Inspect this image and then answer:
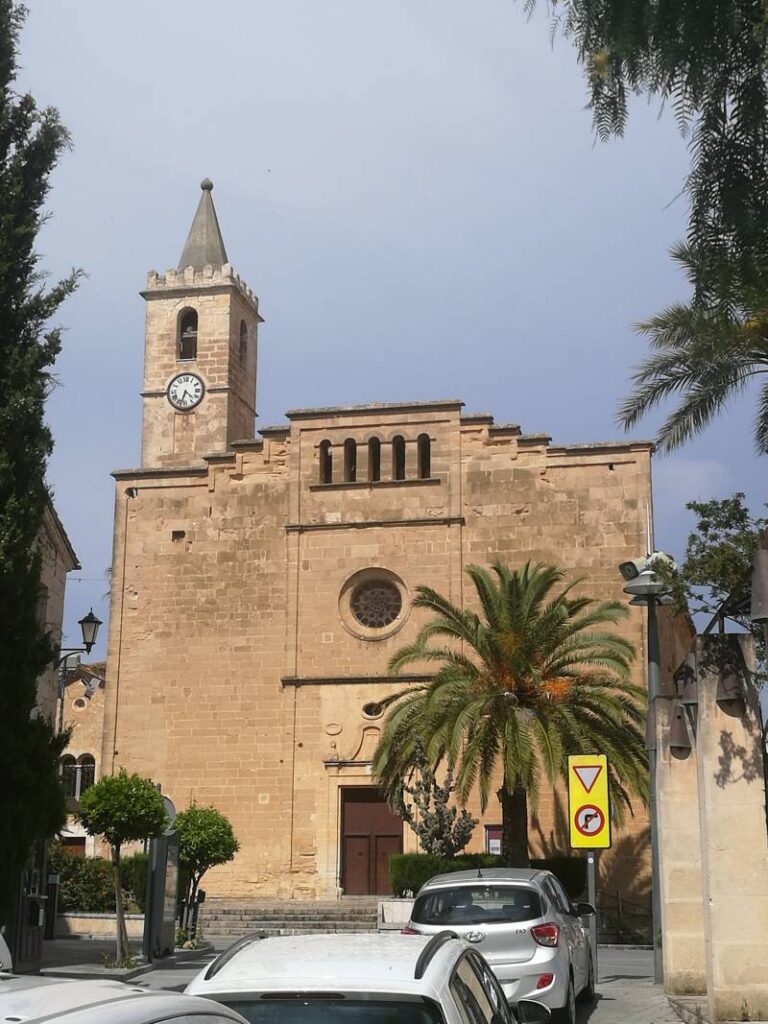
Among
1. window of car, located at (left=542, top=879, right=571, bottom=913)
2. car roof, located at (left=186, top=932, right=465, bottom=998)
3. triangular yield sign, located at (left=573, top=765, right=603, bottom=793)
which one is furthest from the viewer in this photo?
triangular yield sign, located at (left=573, top=765, right=603, bottom=793)

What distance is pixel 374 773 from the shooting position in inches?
1032

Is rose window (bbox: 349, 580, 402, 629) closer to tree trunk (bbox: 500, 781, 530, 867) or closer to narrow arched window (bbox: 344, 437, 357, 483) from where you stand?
narrow arched window (bbox: 344, 437, 357, 483)

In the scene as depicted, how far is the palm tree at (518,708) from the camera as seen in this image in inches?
949

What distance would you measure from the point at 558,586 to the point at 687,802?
18.3 meters

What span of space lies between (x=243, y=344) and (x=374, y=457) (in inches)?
525

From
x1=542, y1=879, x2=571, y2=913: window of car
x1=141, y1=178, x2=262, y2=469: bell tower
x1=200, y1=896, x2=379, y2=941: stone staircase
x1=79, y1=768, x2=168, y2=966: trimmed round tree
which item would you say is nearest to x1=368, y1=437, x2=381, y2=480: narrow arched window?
x1=141, y1=178, x2=262, y2=469: bell tower

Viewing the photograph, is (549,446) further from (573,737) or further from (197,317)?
(197,317)

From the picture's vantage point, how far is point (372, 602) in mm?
33156

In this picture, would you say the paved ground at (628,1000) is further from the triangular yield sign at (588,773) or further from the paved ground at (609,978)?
the triangular yield sign at (588,773)

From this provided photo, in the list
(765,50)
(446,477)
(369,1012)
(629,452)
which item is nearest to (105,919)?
(446,477)

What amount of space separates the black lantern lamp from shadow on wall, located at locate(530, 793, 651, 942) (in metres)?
12.9

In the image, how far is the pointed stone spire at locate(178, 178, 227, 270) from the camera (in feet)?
150

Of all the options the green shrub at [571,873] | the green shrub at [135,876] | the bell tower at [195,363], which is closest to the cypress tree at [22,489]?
the green shrub at [135,876]

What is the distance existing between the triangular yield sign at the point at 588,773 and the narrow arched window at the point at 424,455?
1906 centimetres
